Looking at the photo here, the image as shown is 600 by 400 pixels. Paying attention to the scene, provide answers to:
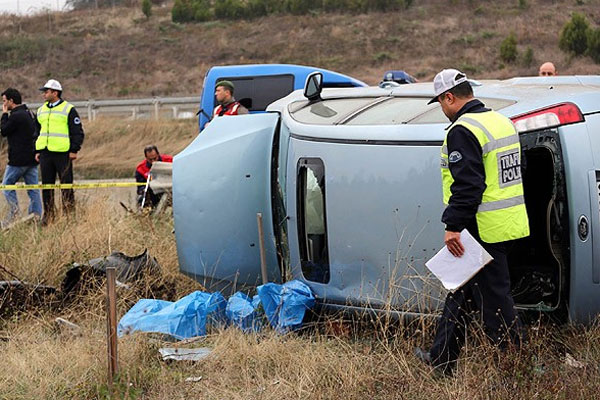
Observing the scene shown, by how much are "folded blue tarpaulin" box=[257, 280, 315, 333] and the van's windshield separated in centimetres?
98

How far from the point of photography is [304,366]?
15.8 ft

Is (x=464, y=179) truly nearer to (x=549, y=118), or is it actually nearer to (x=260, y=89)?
(x=549, y=118)

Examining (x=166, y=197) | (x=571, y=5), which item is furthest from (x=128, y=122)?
(x=571, y=5)

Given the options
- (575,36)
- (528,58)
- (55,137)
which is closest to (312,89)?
(55,137)

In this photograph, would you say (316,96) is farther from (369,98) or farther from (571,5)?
(571,5)

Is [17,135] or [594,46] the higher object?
[17,135]

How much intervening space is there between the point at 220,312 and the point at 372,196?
55.6 inches

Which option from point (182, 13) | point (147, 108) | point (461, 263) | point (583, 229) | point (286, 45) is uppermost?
point (583, 229)

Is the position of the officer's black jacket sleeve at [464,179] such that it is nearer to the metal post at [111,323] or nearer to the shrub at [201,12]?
the metal post at [111,323]

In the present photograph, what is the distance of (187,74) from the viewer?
132ft

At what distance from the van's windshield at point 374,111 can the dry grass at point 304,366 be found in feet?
3.65

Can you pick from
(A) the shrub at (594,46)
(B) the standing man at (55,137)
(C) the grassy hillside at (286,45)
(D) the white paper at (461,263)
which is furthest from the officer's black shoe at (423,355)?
(C) the grassy hillside at (286,45)

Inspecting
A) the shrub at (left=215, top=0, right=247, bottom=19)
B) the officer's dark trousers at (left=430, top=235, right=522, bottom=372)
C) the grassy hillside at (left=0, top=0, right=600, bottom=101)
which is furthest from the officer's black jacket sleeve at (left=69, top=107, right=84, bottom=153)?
the shrub at (left=215, top=0, right=247, bottom=19)

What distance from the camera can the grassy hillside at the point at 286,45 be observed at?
38219 millimetres
